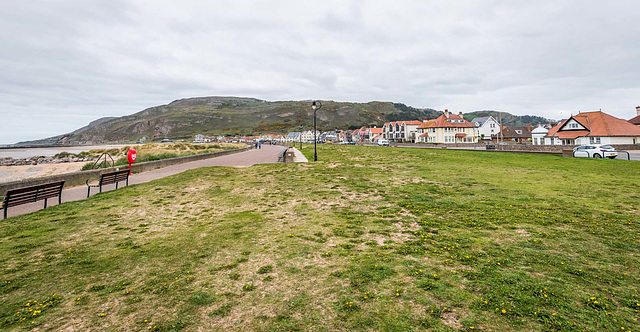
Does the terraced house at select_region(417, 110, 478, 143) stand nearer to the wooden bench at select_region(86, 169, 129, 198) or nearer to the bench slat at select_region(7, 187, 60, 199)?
the wooden bench at select_region(86, 169, 129, 198)

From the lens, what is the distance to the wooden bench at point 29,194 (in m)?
8.95

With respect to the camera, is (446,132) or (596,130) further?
(446,132)

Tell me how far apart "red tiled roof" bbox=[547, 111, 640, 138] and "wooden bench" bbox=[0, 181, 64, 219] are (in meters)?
66.7

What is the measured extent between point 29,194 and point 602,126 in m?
68.8

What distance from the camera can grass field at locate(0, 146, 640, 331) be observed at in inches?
150

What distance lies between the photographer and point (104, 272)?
5.28 metres

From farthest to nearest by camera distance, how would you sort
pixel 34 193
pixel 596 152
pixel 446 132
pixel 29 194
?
pixel 446 132 < pixel 596 152 < pixel 34 193 < pixel 29 194

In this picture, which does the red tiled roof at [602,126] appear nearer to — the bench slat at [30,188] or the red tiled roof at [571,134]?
the red tiled roof at [571,134]

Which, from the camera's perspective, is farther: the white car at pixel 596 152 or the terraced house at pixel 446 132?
the terraced house at pixel 446 132

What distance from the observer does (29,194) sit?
9719mm

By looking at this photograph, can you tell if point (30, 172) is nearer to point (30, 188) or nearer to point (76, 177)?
point (76, 177)

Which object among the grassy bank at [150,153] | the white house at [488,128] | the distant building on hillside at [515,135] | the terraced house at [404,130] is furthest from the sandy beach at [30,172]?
the distant building on hillside at [515,135]

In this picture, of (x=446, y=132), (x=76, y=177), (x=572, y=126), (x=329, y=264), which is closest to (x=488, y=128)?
(x=446, y=132)

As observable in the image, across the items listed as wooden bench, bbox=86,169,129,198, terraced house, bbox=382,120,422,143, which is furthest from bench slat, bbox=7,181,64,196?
terraced house, bbox=382,120,422,143
